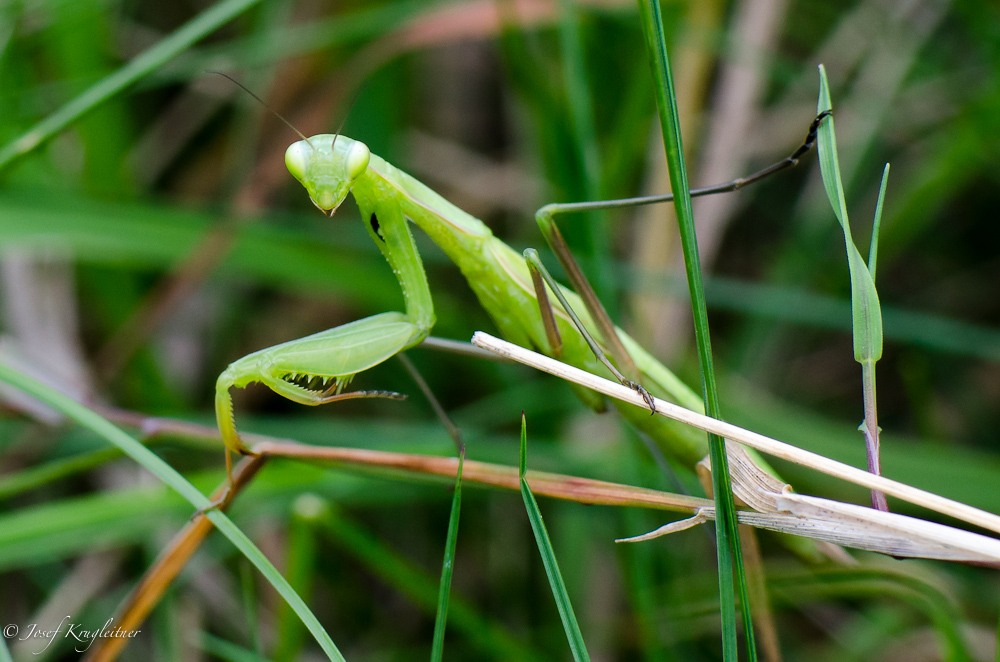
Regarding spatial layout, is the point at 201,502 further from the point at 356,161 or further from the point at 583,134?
the point at 583,134

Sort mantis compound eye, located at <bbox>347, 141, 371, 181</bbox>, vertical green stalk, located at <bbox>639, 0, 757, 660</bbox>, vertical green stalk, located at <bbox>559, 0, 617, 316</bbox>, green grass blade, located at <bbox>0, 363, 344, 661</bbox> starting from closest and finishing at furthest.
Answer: vertical green stalk, located at <bbox>639, 0, 757, 660</bbox> < green grass blade, located at <bbox>0, 363, 344, 661</bbox> < mantis compound eye, located at <bbox>347, 141, 371, 181</bbox> < vertical green stalk, located at <bbox>559, 0, 617, 316</bbox>

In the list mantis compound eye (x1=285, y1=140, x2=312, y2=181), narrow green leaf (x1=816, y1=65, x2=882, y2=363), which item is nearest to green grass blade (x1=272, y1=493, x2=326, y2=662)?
mantis compound eye (x1=285, y1=140, x2=312, y2=181)

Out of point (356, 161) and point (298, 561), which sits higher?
point (356, 161)

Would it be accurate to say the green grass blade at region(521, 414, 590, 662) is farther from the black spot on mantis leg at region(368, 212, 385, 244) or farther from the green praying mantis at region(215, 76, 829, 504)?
the black spot on mantis leg at region(368, 212, 385, 244)

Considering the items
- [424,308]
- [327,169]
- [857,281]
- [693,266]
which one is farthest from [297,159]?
[857,281]

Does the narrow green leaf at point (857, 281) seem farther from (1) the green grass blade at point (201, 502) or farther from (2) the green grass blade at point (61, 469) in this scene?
(2) the green grass blade at point (61, 469)

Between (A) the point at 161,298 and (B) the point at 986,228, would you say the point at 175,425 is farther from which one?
(B) the point at 986,228

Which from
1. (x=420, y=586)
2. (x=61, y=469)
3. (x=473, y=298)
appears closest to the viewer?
(x=61, y=469)
